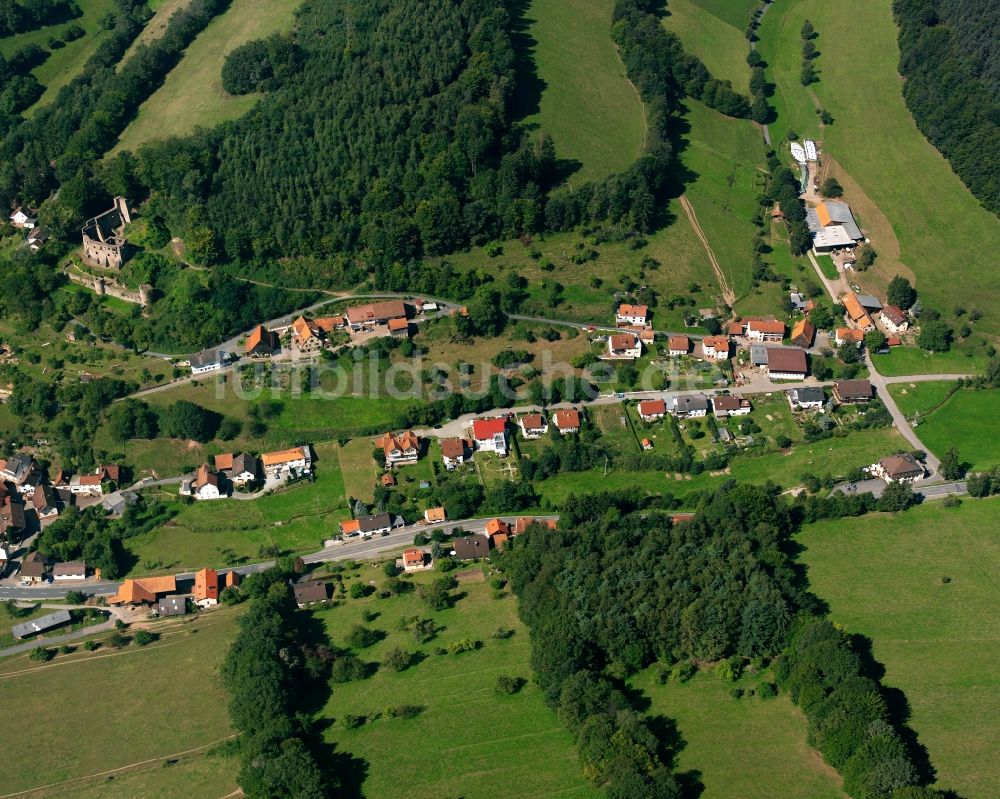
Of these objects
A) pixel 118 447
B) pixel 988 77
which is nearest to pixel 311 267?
pixel 118 447

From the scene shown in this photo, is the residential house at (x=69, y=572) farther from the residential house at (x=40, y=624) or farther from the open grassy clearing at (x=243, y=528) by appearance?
the residential house at (x=40, y=624)

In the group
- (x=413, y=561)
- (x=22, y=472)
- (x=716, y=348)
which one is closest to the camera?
(x=413, y=561)

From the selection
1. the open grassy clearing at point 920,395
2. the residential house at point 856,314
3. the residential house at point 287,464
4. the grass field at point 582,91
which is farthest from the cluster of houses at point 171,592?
the residential house at point 856,314

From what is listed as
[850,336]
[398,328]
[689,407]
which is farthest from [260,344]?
[850,336]

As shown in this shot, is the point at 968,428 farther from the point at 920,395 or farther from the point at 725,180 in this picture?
the point at 725,180

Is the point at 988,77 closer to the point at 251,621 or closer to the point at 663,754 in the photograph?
the point at 663,754

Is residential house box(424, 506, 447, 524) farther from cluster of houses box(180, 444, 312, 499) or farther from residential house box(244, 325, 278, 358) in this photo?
residential house box(244, 325, 278, 358)
